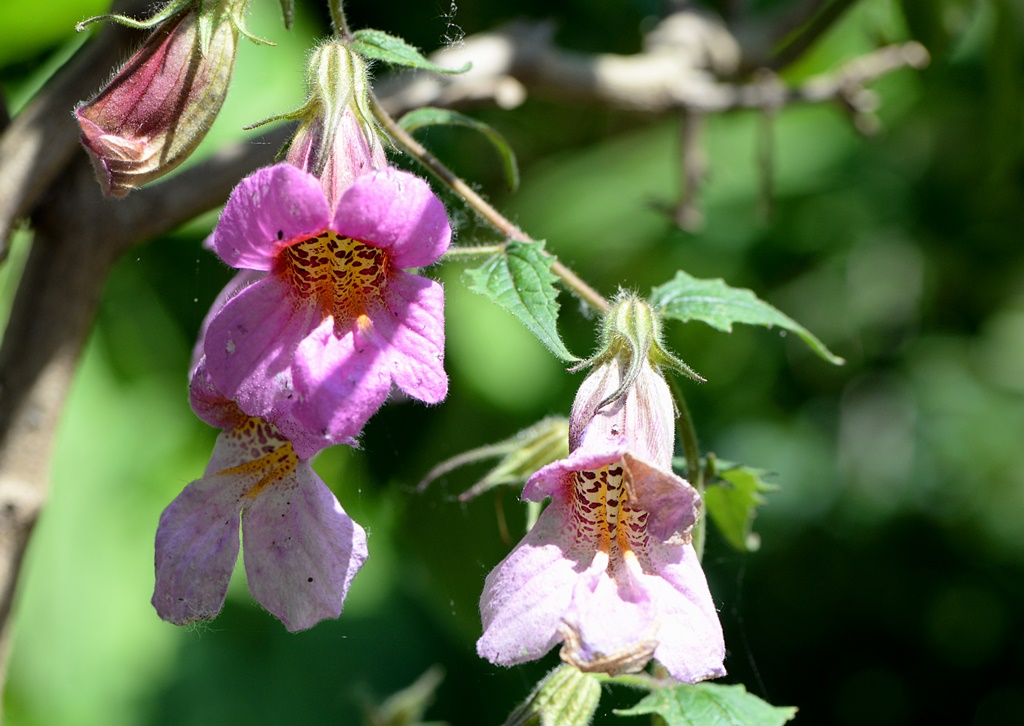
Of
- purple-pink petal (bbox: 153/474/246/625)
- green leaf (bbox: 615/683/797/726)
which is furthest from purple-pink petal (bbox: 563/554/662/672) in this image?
purple-pink petal (bbox: 153/474/246/625)

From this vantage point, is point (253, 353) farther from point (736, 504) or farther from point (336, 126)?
point (736, 504)

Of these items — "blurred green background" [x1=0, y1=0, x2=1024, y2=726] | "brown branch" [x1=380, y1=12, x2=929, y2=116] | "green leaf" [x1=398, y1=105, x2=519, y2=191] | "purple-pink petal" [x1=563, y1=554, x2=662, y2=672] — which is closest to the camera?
"purple-pink petal" [x1=563, y1=554, x2=662, y2=672]

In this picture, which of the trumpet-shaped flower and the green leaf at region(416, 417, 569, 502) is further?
the green leaf at region(416, 417, 569, 502)

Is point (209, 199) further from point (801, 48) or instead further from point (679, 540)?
point (801, 48)

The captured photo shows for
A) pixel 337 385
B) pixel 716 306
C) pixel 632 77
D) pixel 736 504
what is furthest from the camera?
pixel 632 77

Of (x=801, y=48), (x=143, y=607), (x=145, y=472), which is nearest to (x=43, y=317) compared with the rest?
(x=145, y=472)

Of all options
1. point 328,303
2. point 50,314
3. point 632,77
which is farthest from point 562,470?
point 632,77

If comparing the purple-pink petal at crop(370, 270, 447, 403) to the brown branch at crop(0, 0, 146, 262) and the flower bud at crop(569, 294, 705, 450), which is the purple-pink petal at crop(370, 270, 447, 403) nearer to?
the flower bud at crop(569, 294, 705, 450)
